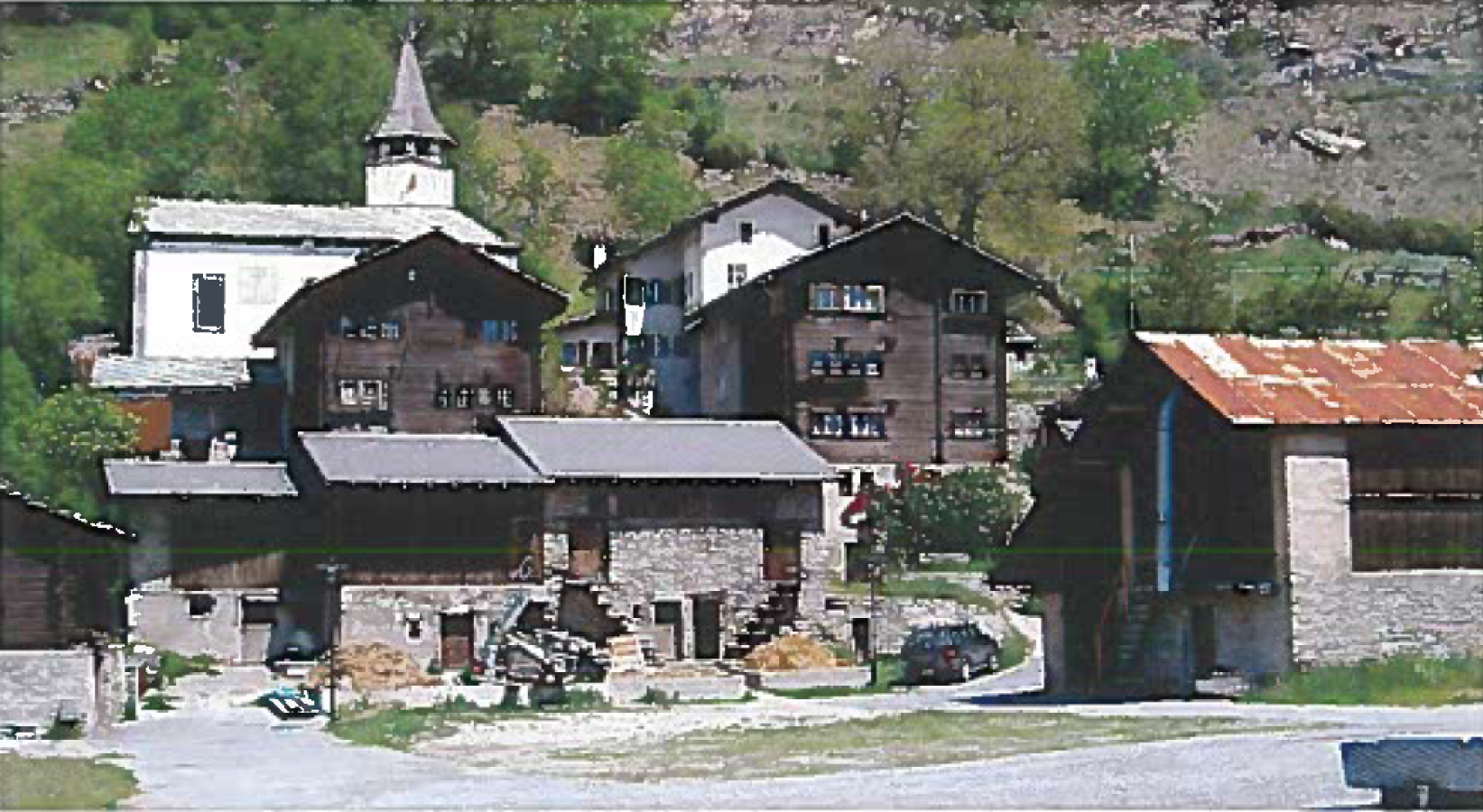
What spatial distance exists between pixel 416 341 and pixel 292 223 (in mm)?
9674

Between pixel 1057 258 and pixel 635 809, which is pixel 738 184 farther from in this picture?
pixel 635 809

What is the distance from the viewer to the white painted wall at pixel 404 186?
2579 inches

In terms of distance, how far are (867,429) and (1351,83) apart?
74.3 metres

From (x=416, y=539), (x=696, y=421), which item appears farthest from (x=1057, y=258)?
(x=416, y=539)

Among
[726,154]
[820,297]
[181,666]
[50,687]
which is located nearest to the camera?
[50,687]

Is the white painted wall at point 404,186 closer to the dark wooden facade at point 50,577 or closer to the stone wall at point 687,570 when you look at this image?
the stone wall at point 687,570

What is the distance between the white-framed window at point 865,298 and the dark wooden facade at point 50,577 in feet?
86.7

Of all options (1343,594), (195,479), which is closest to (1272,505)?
(1343,594)

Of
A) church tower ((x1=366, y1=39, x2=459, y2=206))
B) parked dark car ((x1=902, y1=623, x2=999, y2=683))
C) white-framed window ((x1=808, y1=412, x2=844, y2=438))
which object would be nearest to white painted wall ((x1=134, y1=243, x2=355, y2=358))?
church tower ((x1=366, y1=39, x2=459, y2=206))

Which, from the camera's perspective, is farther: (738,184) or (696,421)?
(738,184)

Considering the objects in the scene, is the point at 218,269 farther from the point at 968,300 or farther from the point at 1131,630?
the point at 1131,630

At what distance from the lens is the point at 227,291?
57938 mm

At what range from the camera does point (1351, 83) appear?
392ft

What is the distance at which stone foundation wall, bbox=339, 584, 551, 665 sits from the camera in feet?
136
